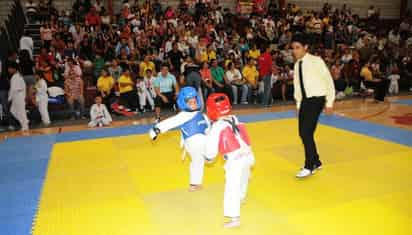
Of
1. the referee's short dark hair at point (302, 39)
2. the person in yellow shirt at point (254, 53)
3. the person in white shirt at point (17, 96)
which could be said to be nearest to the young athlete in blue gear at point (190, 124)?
the referee's short dark hair at point (302, 39)

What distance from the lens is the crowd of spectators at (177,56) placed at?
1118 cm

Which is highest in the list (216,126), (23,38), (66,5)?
(66,5)

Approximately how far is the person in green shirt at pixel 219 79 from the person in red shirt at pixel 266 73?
1.14m

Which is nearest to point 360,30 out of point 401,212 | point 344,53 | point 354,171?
point 344,53

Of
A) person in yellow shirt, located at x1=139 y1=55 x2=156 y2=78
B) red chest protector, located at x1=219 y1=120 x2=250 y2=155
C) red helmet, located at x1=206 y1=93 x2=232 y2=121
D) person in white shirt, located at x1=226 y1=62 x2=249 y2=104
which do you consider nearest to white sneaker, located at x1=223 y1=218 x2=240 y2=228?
red chest protector, located at x1=219 y1=120 x2=250 y2=155

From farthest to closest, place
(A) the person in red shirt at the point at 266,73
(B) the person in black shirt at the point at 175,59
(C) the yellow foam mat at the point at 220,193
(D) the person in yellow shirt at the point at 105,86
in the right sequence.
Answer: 1. (B) the person in black shirt at the point at 175,59
2. (A) the person in red shirt at the point at 266,73
3. (D) the person in yellow shirt at the point at 105,86
4. (C) the yellow foam mat at the point at 220,193

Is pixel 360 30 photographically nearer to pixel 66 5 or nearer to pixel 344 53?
pixel 344 53

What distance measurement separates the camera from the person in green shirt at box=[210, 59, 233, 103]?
12.3 meters

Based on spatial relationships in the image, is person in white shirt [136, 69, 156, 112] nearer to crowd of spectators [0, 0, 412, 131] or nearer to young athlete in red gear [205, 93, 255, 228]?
crowd of spectators [0, 0, 412, 131]

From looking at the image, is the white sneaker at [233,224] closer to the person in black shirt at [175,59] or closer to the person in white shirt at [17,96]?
the person in white shirt at [17,96]

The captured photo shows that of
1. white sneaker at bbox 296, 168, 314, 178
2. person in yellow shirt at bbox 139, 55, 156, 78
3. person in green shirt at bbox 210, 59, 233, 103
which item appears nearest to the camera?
white sneaker at bbox 296, 168, 314, 178

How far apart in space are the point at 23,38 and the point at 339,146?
10573 millimetres

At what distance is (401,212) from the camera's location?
4293 mm

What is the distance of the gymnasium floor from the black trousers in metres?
0.31
